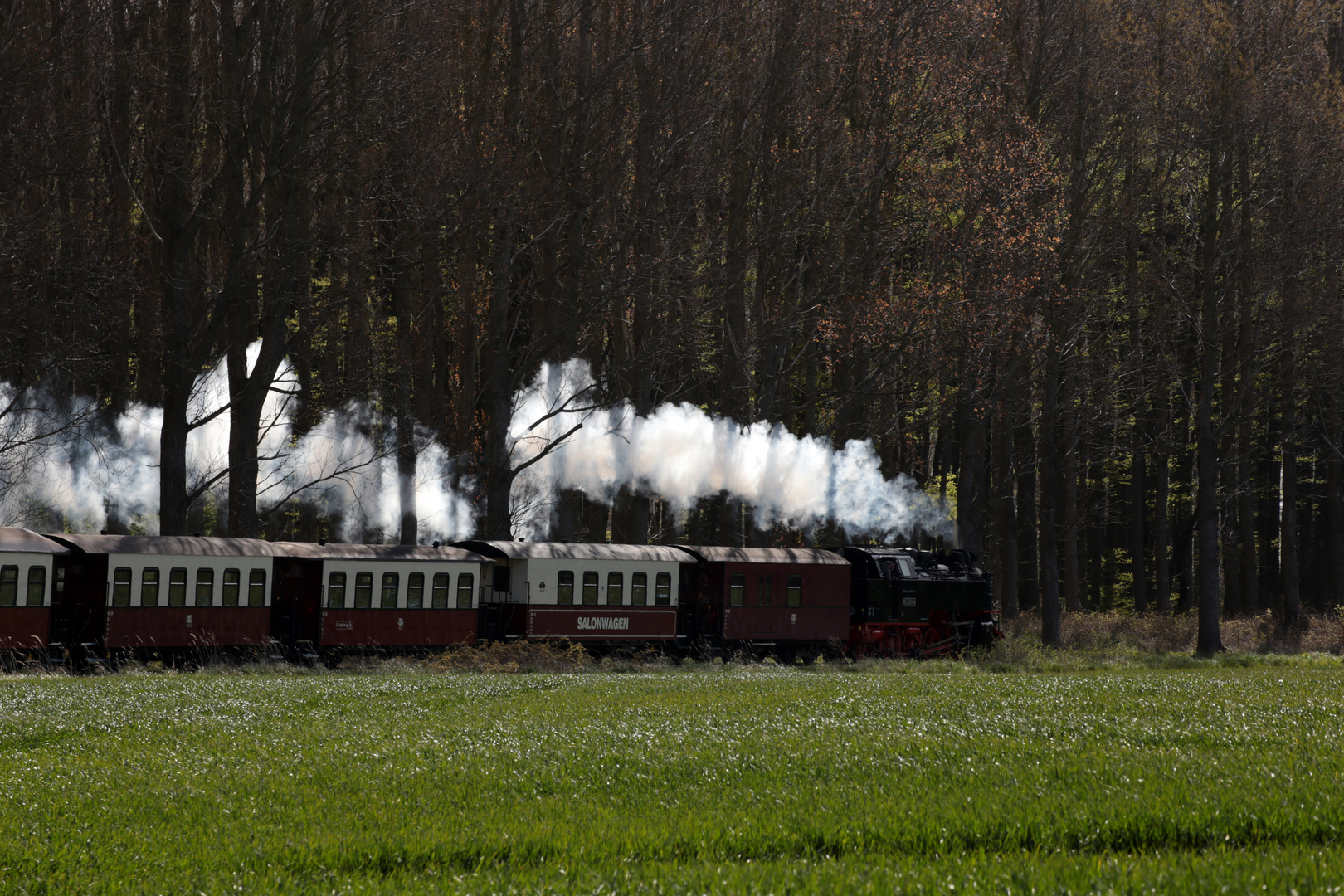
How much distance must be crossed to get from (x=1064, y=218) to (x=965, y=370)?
4.41 metres

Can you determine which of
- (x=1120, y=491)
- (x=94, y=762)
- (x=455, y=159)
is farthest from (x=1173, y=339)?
(x=94, y=762)

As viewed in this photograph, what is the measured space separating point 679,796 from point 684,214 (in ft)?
73.2

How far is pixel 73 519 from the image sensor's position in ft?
94.6

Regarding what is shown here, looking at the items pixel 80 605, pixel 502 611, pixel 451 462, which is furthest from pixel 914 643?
pixel 80 605

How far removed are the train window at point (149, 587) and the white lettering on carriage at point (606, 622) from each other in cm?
800

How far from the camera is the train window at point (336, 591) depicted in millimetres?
23078

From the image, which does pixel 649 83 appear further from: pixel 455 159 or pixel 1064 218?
pixel 1064 218

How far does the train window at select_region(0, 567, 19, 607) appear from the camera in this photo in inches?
796

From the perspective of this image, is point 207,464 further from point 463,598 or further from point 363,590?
point 463,598

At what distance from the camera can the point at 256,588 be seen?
22.6 meters

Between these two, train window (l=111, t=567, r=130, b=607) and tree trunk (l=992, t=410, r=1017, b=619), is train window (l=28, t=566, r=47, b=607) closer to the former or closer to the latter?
train window (l=111, t=567, r=130, b=607)

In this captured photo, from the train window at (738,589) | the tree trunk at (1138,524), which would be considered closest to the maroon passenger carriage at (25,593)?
the train window at (738,589)

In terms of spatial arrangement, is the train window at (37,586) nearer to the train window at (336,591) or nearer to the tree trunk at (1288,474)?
the train window at (336,591)

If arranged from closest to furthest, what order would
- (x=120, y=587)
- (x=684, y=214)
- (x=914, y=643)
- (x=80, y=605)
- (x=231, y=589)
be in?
(x=120, y=587) → (x=80, y=605) → (x=231, y=589) → (x=914, y=643) → (x=684, y=214)
